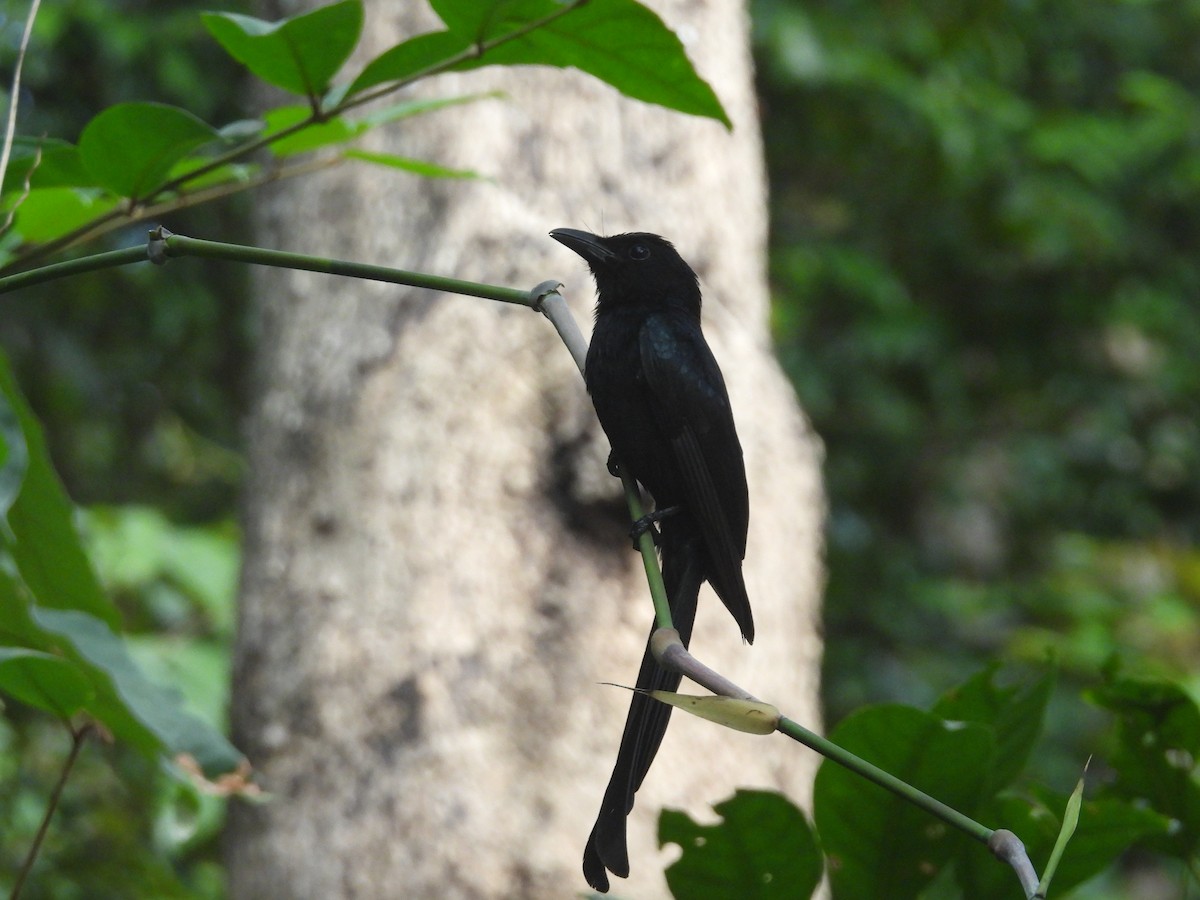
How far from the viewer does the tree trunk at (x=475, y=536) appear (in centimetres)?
256

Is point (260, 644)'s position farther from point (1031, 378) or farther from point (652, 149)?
point (1031, 378)

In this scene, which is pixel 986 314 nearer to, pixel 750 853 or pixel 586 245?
pixel 586 245

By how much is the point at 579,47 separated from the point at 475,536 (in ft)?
5.48

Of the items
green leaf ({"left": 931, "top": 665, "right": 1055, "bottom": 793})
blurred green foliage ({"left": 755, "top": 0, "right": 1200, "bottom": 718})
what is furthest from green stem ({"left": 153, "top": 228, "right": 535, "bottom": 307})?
blurred green foliage ({"left": 755, "top": 0, "right": 1200, "bottom": 718})

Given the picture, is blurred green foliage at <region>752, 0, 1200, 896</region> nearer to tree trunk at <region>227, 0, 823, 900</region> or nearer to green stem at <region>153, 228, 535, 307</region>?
tree trunk at <region>227, 0, 823, 900</region>

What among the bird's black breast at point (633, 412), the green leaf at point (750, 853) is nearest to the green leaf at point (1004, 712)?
the green leaf at point (750, 853)

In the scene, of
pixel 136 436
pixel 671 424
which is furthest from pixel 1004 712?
pixel 136 436

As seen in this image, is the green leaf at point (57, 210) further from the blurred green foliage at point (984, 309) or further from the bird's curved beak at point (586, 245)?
the blurred green foliage at point (984, 309)

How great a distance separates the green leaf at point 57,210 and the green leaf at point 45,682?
0.51 metres

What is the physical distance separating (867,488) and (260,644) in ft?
20.0

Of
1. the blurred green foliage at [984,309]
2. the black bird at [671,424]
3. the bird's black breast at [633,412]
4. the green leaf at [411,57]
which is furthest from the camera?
the blurred green foliage at [984,309]

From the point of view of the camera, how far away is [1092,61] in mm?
9172

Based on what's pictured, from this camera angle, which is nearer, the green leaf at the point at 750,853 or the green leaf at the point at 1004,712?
the green leaf at the point at 750,853

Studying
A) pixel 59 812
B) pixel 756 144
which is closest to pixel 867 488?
pixel 756 144
